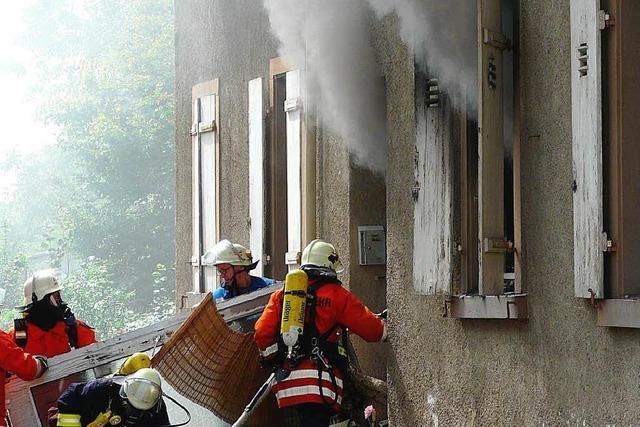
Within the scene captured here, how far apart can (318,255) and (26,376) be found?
234cm

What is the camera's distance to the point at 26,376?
29.4 feet

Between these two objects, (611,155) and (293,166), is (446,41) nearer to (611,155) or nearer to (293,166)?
(611,155)

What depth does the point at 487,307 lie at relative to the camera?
7098mm

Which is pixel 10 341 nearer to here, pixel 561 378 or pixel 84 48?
pixel 561 378

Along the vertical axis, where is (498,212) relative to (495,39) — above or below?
below

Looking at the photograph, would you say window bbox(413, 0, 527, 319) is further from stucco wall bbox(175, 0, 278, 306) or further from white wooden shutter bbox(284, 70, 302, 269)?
stucco wall bbox(175, 0, 278, 306)

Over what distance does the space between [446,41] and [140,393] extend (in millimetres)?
2828

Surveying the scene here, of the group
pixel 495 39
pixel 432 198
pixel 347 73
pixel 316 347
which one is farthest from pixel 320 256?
pixel 495 39

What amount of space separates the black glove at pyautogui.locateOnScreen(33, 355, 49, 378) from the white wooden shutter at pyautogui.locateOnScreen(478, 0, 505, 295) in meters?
3.55

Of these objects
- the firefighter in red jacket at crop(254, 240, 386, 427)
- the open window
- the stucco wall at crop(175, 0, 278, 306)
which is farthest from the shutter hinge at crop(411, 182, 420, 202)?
the stucco wall at crop(175, 0, 278, 306)

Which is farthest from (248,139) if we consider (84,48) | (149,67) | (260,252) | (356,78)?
(84,48)

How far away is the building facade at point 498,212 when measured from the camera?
610 centimetres

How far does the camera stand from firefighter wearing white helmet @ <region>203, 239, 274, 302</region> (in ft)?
34.1

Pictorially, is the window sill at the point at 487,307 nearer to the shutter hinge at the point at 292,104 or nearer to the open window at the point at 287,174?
the open window at the point at 287,174
